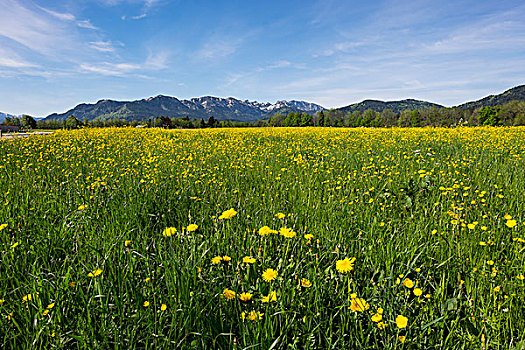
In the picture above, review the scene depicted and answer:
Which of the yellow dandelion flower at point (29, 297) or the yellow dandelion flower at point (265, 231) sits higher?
the yellow dandelion flower at point (265, 231)

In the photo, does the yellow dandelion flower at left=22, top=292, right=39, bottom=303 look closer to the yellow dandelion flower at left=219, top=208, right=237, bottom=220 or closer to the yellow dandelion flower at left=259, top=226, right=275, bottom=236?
the yellow dandelion flower at left=219, top=208, right=237, bottom=220

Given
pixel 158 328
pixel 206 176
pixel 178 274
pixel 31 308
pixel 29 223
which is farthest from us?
pixel 206 176

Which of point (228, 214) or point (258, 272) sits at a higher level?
point (228, 214)

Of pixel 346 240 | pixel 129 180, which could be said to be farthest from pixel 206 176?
pixel 346 240

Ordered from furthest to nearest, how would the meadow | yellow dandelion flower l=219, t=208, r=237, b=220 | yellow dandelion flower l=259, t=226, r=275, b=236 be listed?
yellow dandelion flower l=219, t=208, r=237, b=220
yellow dandelion flower l=259, t=226, r=275, b=236
the meadow

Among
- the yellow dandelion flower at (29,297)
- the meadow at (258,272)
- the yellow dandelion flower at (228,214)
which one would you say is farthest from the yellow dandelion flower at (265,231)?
the yellow dandelion flower at (29,297)

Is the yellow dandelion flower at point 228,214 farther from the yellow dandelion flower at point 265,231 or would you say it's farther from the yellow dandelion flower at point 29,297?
the yellow dandelion flower at point 29,297

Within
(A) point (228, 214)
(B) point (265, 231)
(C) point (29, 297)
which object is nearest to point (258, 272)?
(B) point (265, 231)

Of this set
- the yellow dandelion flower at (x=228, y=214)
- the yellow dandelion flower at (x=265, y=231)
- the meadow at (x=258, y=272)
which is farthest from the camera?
the yellow dandelion flower at (x=228, y=214)

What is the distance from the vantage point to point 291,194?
398 centimetres

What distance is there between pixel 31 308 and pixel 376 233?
2.69 metres

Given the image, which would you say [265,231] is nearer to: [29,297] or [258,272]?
[258,272]

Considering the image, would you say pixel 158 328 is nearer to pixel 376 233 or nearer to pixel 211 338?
pixel 211 338

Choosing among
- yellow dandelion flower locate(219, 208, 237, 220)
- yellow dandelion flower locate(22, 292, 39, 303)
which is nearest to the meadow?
yellow dandelion flower locate(22, 292, 39, 303)
